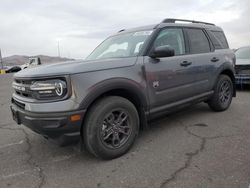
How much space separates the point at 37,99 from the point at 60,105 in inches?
12.6

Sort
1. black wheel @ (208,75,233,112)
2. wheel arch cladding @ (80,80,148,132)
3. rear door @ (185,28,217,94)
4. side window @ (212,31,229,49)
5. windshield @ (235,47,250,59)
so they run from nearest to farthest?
wheel arch cladding @ (80,80,148,132) < rear door @ (185,28,217,94) < black wheel @ (208,75,233,112) < side window @ (212,31,229,49) < windshield @ (235,47,250,59)

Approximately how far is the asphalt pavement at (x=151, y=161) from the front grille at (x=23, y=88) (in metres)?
0.94

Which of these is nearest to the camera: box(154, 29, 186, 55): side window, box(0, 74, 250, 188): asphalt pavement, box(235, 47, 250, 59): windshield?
box(0, 74, 250, 188): asphalt pavement

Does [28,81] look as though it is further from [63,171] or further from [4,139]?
[4,139]

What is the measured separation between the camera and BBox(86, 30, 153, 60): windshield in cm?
366

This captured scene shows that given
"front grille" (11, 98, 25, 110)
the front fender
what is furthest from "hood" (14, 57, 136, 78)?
"front grille" (11, 98, 25, 110)

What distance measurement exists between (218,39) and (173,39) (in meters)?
1.62

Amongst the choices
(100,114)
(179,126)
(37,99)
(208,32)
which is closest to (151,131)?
(179,126)

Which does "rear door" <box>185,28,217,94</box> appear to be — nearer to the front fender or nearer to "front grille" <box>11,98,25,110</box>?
the front fender

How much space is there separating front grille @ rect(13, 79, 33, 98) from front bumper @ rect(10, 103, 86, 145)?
0.24 metres

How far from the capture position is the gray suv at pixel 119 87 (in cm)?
265

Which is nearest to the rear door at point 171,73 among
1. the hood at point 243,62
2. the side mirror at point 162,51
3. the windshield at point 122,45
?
the side mirror at point 162,51

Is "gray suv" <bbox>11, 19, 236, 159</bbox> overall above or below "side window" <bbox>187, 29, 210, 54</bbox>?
below

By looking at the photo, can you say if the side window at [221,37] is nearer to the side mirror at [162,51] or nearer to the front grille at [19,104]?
the side mirror at [162,51]
